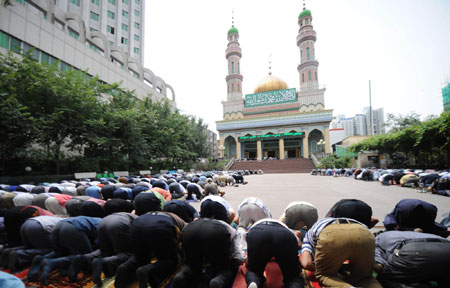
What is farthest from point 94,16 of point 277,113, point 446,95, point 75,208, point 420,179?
point 446,95

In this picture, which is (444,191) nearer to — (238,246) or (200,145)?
(238,246)

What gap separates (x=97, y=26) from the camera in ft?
96.1

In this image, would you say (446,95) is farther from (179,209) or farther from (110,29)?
(110,29)

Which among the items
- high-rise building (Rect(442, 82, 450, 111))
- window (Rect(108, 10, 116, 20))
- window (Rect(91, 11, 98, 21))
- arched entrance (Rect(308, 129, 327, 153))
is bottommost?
arched entrance (Rect(308, 129, 327, 153))

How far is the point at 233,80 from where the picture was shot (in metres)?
45.3

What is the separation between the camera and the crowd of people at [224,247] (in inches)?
84.7

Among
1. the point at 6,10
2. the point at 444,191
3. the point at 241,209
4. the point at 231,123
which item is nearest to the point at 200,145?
the point at 231,123

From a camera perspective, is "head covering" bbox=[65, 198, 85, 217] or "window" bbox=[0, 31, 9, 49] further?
"window" bbox=[0, 31, 9, 49]

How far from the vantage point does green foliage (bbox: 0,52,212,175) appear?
10.3 meters

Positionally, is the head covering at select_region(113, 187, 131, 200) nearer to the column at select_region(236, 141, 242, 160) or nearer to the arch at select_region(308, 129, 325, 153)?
the column at select_region(236, 141, 242, 160)

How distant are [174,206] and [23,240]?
212 centimetres

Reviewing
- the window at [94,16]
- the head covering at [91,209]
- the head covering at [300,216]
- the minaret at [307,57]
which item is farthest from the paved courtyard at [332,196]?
the minaret at [307,57]

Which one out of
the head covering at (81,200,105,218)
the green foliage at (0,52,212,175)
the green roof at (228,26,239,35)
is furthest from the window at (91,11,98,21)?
the head covering at (81,200,105,218)

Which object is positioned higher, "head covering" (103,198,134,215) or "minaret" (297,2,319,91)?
"minaret" (297,2,319,91)
